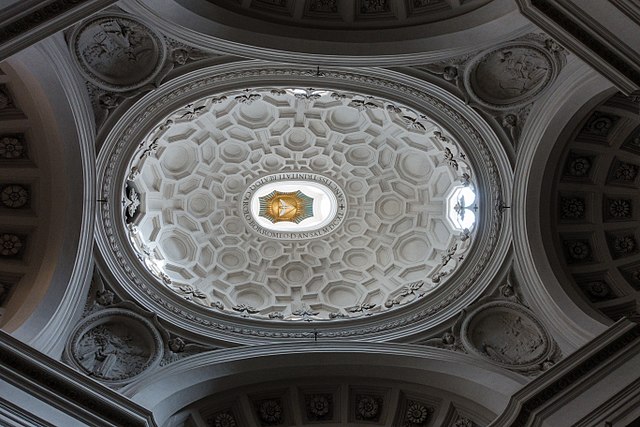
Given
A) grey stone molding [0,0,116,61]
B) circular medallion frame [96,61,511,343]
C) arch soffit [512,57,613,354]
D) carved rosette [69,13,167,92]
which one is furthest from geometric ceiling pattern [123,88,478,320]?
grey stone molding [0,0,116,61]

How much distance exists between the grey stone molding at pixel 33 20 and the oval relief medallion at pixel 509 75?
783cm

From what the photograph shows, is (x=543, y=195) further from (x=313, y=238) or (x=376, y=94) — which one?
(x=313, y=238)

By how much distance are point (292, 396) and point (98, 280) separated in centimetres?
513

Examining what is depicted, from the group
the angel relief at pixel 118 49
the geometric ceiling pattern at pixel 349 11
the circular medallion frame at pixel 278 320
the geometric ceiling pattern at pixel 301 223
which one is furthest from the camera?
the geometric ceiling pattern at pixel 301 223

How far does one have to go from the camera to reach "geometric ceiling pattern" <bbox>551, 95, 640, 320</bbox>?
48.4ft

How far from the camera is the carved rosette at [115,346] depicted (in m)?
14.0

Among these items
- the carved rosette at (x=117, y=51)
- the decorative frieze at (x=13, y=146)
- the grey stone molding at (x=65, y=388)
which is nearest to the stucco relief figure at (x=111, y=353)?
the grey stone molding at (x=65, y=388)

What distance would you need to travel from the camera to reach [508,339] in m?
15.1

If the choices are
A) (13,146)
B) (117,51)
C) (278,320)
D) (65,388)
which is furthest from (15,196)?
(278,320)

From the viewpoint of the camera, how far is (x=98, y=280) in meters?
14.7

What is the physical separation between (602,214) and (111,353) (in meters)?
11.6

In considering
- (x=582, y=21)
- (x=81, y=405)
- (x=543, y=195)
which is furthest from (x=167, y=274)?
(x=582, y=21)

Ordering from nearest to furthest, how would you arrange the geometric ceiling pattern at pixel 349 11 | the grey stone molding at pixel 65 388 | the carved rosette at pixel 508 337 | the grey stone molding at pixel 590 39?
the grey stone molding at pixel 590 39 < the grey stone molding at pixel 65 388 < the geometric ceiling pattern at pixel 349 11 < the carved rosette at pixel 508 337

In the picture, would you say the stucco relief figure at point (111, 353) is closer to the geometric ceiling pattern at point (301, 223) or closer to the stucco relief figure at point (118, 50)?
Result: the geometric ceiling pattern at point (301, 223)
